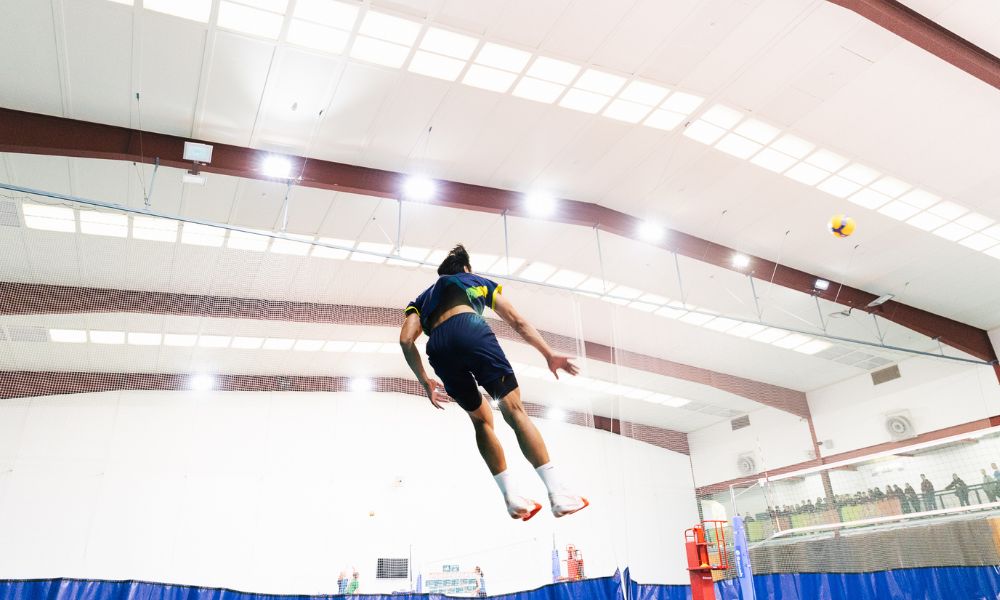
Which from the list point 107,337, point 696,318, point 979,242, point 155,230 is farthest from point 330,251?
point 979,242

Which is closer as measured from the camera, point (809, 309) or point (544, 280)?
point (544, 280)

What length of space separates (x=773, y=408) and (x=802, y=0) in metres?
9.61

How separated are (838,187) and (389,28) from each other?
6861 mm

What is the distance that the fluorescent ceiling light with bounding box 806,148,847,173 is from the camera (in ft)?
29.1

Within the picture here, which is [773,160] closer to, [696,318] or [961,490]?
[696,318]

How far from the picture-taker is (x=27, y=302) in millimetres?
8727

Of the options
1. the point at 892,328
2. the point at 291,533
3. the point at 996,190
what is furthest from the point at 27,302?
the point at 892,328

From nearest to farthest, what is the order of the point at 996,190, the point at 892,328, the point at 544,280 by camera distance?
the point at 996,190 < the point at 544,280 < the point at 892,328

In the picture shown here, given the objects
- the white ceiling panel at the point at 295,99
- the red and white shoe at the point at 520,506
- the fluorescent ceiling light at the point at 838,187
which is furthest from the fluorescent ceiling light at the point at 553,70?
the red and white shoe at the point at 520,506

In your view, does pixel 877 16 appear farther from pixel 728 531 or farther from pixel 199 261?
pixel 728 531

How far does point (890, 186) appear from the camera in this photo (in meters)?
9.45

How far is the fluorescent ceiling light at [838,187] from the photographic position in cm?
938

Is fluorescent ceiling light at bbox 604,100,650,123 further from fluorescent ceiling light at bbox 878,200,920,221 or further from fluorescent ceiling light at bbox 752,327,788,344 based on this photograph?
fluorescent ceiling light at bbox 752,327,788,344

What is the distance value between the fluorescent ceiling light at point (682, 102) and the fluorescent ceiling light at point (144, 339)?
8057 mm
